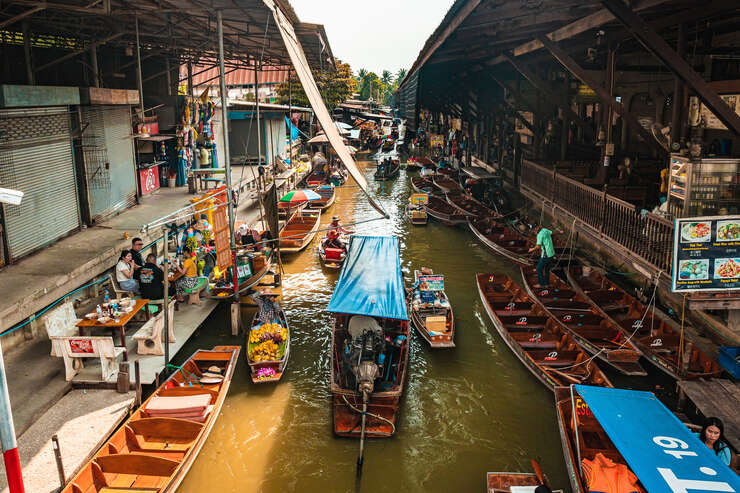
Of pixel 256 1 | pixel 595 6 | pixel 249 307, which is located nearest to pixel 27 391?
pixel 249 307

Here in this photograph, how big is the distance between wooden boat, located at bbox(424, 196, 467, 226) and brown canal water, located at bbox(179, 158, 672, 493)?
9.47m

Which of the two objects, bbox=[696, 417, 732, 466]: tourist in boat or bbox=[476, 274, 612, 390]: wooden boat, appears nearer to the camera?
bbox=[696, 417, 732, 466]: tourist in boat

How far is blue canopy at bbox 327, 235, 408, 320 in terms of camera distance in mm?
10109

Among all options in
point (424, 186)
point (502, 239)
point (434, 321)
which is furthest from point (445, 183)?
point (434, 321)

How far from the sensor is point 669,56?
952 cm

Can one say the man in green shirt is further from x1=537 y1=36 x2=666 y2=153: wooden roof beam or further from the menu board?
the menu board

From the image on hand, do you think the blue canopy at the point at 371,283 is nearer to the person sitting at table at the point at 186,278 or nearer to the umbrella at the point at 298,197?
the person sitting at table at the point at 186,278

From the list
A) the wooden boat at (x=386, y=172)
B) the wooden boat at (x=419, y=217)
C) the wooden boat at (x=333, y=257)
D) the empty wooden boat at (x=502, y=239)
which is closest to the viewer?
the empty wooden boat at (x=502, y=239)

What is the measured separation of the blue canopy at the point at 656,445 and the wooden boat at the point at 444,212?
623 inches

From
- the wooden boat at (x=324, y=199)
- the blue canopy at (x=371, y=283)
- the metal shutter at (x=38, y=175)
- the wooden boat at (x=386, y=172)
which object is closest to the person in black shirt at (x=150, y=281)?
the metal shutter at (x=38, y=175)

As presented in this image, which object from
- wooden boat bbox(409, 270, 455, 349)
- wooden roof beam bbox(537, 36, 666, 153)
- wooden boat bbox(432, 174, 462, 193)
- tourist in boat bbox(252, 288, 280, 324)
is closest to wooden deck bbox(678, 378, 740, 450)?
wooden boat bbox(409, 270, 455, 349)

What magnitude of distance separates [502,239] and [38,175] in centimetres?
1430

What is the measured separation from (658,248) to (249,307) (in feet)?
32.4

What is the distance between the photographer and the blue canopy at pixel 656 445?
5996 millimetres
